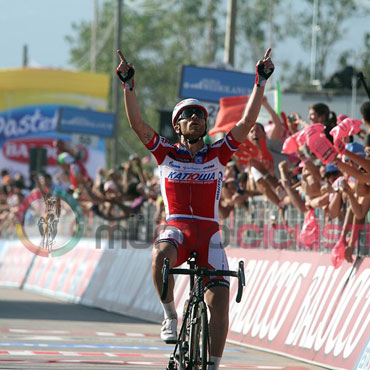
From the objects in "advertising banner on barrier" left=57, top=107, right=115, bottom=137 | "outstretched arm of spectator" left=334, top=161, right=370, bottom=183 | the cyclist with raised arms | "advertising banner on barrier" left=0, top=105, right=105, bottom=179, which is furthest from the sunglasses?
"advertising banner on barrier" left=0, top=105, right=105, bottom=179

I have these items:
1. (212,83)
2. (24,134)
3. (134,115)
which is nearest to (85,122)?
(212,83)

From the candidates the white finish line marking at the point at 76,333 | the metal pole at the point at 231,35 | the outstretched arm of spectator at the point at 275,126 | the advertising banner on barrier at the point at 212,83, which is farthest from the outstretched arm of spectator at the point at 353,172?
the metal pole at the point at 231,35

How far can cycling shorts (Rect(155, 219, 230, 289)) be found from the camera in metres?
9.03

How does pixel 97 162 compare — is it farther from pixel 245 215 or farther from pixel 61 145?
pixel 245 215

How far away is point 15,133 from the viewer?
52.2 metres

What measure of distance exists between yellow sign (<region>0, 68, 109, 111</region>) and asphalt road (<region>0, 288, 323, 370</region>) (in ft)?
114

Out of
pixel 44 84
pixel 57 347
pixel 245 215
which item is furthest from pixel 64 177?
pixel 44 84

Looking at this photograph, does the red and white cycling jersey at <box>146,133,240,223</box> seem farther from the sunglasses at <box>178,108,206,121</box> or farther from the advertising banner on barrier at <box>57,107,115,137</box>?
the advertising banner on barrier at <box>57,107,115,137</box>

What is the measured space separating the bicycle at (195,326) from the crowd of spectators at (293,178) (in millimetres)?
1889

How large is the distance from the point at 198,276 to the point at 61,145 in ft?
36.3

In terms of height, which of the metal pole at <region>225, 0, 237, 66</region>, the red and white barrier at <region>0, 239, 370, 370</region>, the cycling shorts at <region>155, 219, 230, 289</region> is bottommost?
the red and white barrier at <region>0, 239, 370, 370</region>

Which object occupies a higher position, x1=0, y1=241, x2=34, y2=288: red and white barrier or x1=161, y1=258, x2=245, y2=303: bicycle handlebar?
x1=161, y1=258, x2=245, y2=303: bicycle handlebar

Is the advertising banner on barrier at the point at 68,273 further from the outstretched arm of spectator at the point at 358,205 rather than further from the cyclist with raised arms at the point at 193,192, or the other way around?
the cyclist with raised arms at the point at 193,192

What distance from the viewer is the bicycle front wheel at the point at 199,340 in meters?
8.54
